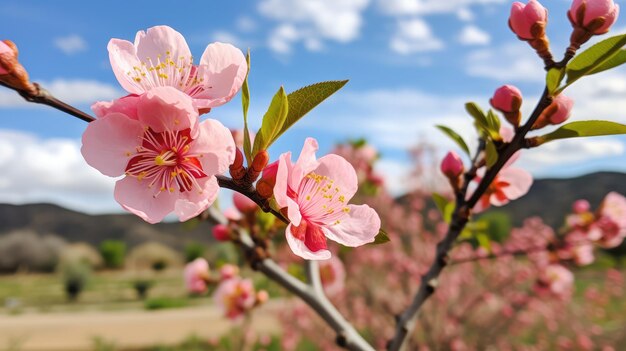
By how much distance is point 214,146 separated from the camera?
60cm

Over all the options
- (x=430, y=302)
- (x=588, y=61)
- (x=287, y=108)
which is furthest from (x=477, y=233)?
(x=430, y=302)

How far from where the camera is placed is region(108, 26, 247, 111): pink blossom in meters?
0.64

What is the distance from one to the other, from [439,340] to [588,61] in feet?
11.5

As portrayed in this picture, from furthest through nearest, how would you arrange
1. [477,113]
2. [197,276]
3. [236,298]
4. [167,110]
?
[236,298]
[197,276]
[477,113]
[167,110]

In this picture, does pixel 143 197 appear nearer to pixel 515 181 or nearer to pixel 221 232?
pixel 221 232

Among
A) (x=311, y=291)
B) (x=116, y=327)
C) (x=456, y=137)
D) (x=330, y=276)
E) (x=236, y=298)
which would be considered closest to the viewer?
(x=456, y=137)

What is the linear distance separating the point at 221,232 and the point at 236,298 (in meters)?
1.01

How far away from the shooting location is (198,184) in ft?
2.08

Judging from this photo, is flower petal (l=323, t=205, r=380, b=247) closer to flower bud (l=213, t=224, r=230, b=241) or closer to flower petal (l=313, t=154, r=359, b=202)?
flower petal (l=313, t=154, r=359, b=202)

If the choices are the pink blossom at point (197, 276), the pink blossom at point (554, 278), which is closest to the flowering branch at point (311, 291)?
the pink blossom at point (197, 276)

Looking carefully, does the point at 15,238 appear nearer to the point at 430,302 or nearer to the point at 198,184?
the point at 430,302

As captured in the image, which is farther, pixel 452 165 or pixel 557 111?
pixel 452 165

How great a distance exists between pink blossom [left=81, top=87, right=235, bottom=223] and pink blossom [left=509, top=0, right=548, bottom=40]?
0.45 m

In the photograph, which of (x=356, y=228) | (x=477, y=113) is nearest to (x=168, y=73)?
(x=356, y=228)
